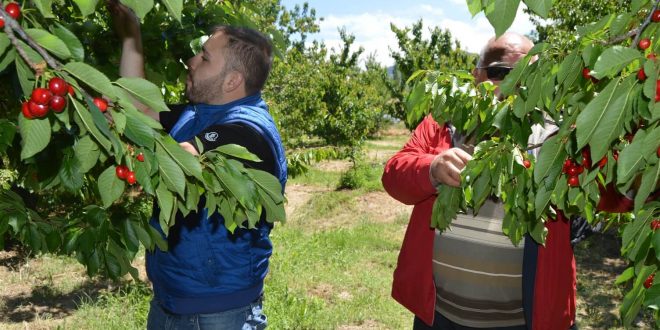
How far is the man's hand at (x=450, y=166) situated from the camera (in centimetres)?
192

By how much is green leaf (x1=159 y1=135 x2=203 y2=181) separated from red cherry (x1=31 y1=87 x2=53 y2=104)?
24cm

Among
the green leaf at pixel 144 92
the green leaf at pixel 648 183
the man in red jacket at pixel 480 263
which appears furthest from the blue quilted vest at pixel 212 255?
the green leaf at pixel 648 183

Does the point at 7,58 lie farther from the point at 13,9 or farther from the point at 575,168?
the point at 575,168

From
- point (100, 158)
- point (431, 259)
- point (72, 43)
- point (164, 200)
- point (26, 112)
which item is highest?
point (72, 43)

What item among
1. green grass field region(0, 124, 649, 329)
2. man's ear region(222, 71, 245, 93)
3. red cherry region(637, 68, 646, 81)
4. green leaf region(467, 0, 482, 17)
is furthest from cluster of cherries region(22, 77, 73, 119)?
green grass field region(0, 124, 649, 329)

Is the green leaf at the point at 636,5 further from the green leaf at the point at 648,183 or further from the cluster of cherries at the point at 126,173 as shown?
the cluster of cherries at the point at 126,173

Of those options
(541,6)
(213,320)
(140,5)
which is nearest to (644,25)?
(541,6)

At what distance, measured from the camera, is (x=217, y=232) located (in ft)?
6.89

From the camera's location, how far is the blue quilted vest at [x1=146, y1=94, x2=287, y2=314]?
2096 millimetres

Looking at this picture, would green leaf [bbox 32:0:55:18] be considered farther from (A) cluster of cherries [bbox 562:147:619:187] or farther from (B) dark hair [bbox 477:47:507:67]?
(B) dark hair [bbox 477:47:507:67]

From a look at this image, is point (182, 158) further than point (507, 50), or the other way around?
point (507, 50)

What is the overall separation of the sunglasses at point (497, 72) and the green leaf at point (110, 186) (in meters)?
1.74

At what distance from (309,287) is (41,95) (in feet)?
19.1

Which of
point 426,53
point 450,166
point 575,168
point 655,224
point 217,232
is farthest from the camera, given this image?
point 426,53
